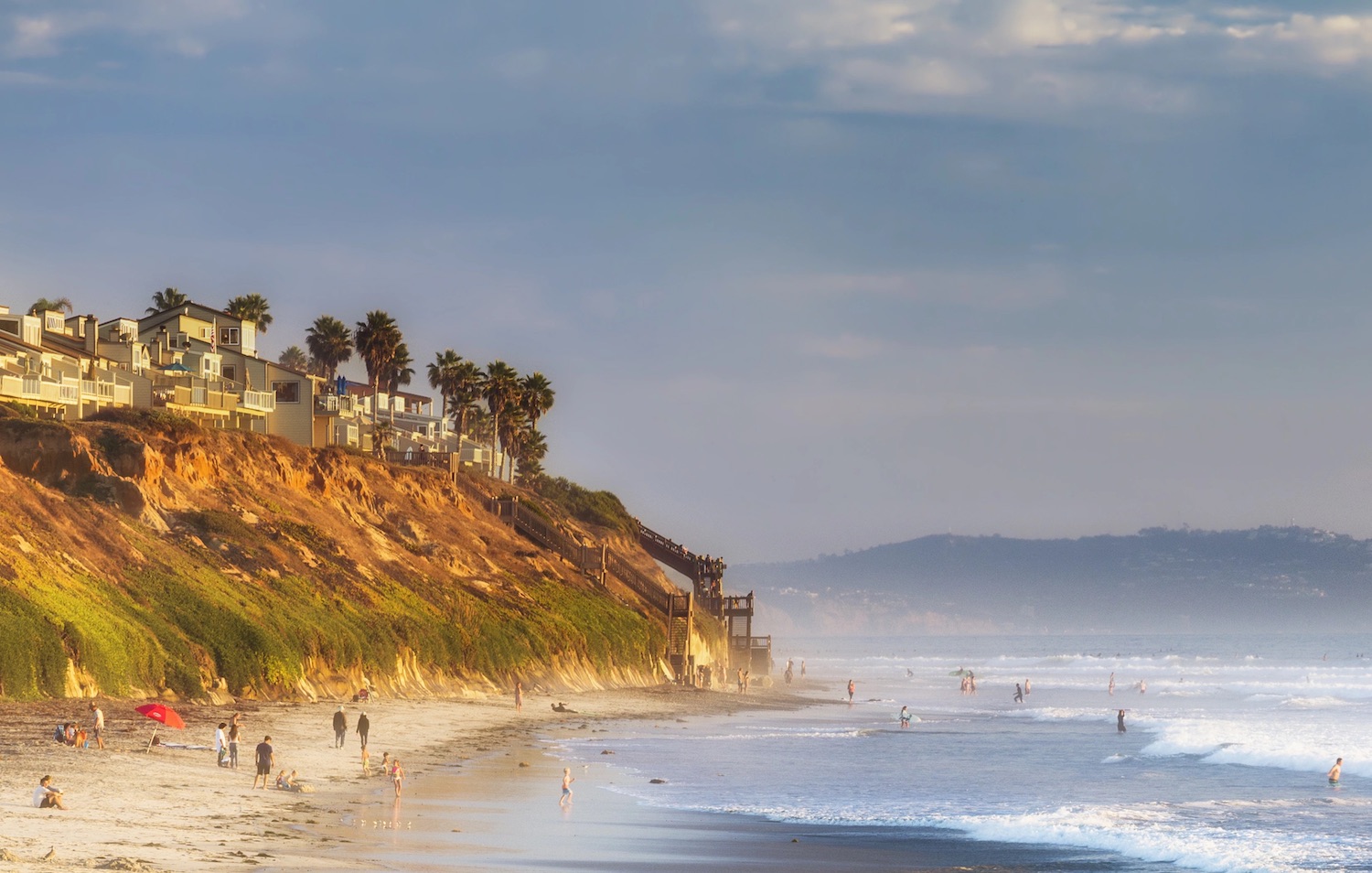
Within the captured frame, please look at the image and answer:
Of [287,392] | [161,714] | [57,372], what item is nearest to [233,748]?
[161,714]

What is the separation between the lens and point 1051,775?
143 feet

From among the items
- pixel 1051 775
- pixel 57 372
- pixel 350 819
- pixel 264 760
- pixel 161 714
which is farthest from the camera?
pixel 57 372

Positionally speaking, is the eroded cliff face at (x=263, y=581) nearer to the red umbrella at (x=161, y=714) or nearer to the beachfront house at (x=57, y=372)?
the red umbrella at (x=161, y=714)

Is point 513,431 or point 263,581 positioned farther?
point 513,431

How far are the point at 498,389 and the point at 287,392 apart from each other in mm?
22083

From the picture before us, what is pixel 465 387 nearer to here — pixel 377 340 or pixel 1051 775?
pixel 377 340

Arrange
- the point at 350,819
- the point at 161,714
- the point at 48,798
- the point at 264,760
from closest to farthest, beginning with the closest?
the point at 48,798 → the point at 350,819 → the point at 264,760 → the point at 161,714

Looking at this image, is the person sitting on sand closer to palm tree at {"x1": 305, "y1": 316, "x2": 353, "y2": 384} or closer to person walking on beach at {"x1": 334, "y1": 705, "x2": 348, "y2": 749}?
person walking on beach at {"x1": 334, "y1": 705, "x2": 348, "y2": 749}

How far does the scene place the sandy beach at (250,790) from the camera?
70.5 feet

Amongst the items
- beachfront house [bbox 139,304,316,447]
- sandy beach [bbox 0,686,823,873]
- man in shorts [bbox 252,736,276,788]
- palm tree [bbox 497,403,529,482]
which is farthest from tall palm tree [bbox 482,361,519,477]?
man in shorts [bbox 252,736,276,788]

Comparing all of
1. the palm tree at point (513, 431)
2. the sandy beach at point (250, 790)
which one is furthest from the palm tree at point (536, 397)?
the sandy beach at point (250, 790)

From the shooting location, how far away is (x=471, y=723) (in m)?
50.5

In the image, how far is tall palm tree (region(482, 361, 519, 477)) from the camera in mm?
108812

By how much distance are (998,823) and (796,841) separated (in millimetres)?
5518
